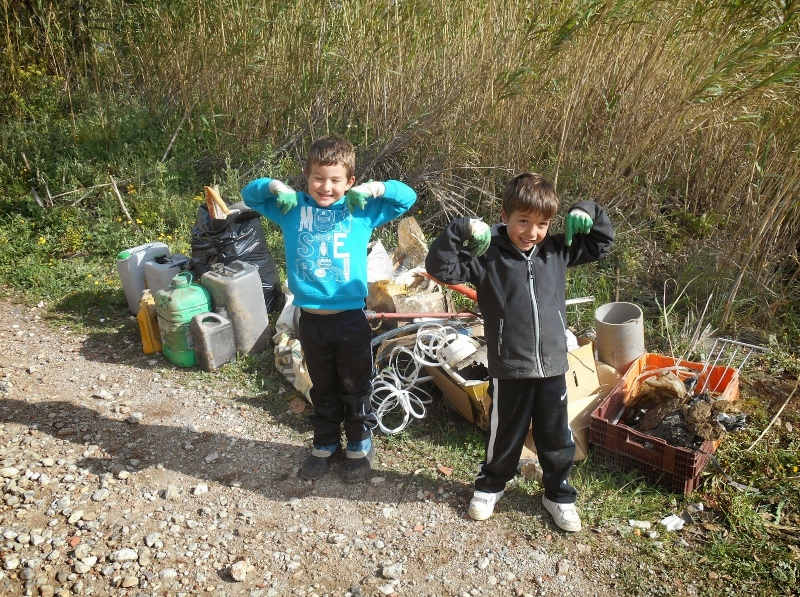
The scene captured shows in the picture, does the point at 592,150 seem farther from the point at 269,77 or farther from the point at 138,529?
the point at 138,529

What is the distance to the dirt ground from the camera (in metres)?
2.77

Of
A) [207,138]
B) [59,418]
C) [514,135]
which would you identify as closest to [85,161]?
[207,138]

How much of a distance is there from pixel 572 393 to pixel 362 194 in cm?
164

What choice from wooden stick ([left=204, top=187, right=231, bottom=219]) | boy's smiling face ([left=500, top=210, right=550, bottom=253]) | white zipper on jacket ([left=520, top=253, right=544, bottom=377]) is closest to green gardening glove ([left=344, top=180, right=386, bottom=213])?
boy's smiling face ([left=500, top=210, right=550, bottom=253])

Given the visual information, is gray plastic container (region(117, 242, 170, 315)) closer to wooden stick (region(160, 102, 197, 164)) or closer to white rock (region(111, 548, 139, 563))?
wooden stick (region(160, 102, 197, 164))

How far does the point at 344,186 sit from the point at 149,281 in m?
2.52

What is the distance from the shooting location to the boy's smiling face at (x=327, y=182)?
10.1 feet

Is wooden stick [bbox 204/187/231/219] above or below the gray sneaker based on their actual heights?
above

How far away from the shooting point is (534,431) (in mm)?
3012

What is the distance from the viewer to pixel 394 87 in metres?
6.08

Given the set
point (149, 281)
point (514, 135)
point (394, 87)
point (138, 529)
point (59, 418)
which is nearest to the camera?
point (138, 529)

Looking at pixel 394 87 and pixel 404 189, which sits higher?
pixel 404 189

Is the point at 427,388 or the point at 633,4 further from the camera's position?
the point at 633,4

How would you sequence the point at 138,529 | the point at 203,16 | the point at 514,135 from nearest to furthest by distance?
the point at 138,529
the point at 514,135
the point at 203,16
